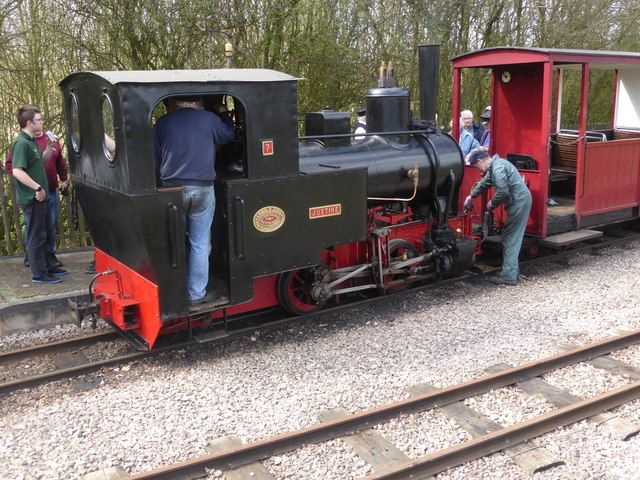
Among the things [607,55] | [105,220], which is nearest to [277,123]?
[105,220]

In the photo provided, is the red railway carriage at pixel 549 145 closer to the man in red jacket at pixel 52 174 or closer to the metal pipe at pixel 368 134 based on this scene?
the metal pipe at pixel 368 134

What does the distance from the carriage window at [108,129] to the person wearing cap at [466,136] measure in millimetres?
5002

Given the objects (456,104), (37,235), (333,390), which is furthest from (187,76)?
(456,104)

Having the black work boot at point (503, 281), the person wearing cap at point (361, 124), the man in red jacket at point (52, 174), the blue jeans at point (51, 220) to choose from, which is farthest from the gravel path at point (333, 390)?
the man in red jacket at point (52, 174)

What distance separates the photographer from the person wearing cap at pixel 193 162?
4945 mm

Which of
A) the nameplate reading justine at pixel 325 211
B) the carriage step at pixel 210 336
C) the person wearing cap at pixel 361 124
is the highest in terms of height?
the person wearing cap at pixel 361 124

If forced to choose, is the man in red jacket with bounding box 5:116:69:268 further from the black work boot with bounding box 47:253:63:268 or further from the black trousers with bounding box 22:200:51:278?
the black trousers with bounding box 22:200:51:278

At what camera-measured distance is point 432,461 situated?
3889 mm

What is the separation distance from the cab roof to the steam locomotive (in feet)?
0.05

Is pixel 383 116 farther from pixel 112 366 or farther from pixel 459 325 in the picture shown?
pixel 112 366

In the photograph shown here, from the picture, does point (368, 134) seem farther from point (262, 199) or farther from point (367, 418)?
point (367, 418)

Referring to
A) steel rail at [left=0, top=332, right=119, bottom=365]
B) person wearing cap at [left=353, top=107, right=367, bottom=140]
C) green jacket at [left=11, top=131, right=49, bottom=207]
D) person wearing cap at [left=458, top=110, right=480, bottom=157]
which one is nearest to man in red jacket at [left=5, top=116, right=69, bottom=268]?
green jacket at [left=11, top=131, right=49, bottom=207]

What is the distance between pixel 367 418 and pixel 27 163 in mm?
4521

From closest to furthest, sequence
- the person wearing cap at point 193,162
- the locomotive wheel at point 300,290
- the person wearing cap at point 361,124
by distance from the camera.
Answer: the person wearing cap at point 193,162 < the locomotive wheel at point 300,290 < the person wearing cap at point 361,124
